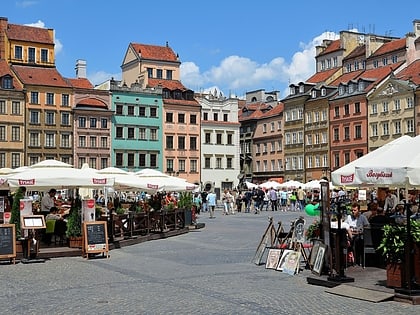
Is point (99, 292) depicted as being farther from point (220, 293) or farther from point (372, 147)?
point (372, 147)

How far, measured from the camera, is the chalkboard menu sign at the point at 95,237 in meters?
16.9

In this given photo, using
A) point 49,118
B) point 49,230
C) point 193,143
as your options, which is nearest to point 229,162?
point 193,143

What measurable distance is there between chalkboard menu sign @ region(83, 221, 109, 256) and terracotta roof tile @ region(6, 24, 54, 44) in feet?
189

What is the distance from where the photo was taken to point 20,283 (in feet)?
41.8

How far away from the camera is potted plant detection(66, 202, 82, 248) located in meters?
18.1

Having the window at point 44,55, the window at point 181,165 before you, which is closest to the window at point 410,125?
the window at point 181,165

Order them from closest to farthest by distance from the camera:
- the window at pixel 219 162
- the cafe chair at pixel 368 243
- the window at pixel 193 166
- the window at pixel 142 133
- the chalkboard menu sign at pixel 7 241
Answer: the cafe chair at pixel 368 243 → the chalkboard menu sign at pixel 7 241 → the window at pixel 142 133 → the window at pixel 193 166 → the window at pixel 219 162

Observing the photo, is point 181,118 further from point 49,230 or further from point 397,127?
point 49,230

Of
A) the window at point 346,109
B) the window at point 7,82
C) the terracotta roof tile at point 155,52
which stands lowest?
the window at point 346,109

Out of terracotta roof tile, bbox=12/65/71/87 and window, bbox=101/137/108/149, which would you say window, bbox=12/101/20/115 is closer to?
terracotta roof tile, bbox=12/65/71/87

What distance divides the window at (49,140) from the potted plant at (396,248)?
59112mm

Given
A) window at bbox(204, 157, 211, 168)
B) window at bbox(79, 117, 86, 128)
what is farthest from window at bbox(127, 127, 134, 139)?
window at bbox(204, 157, 211, 168)

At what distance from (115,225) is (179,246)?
99.9 inches

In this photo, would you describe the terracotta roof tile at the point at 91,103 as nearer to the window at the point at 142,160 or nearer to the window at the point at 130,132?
the window at the point at 130,132
